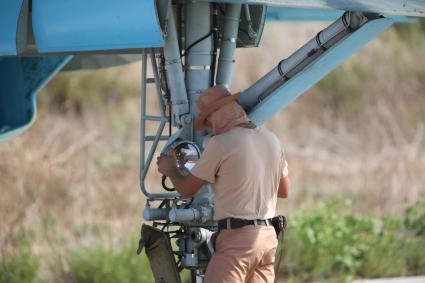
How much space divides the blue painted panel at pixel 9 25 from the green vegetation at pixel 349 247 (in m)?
4.47

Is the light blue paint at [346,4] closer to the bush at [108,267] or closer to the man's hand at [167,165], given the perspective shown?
the man's hand at [167,165]

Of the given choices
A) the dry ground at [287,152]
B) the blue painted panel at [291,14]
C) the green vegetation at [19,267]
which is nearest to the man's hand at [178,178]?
the green vegetation at [19,267]

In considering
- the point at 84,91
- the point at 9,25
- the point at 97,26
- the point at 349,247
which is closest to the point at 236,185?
the point at 97,26

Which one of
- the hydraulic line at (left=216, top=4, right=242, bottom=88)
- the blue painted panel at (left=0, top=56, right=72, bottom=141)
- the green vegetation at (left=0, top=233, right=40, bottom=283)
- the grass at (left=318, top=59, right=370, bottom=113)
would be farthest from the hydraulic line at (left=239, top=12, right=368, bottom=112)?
the grass at (left=318, top=59, right=370, bottom=113)

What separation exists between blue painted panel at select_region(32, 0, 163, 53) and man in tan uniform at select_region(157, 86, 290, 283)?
23.5 inches

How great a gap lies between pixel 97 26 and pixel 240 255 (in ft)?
5.35

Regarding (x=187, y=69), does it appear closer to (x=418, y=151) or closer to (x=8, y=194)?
(x=8, y=194)

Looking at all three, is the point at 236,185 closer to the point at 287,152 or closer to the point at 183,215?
the point at 183,215

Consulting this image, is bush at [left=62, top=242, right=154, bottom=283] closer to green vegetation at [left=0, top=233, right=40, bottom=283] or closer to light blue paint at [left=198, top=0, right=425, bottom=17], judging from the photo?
green vegetation at [left=0, top=233, right=40, bottom=283]

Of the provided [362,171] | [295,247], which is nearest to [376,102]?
[362,171]

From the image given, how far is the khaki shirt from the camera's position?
5.92 meters

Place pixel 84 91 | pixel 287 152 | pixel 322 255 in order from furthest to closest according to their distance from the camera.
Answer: pixel 84 91, pixel 287 152, pixel 322 255

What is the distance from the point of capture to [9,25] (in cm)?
596

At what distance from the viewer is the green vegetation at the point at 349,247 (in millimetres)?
9625
